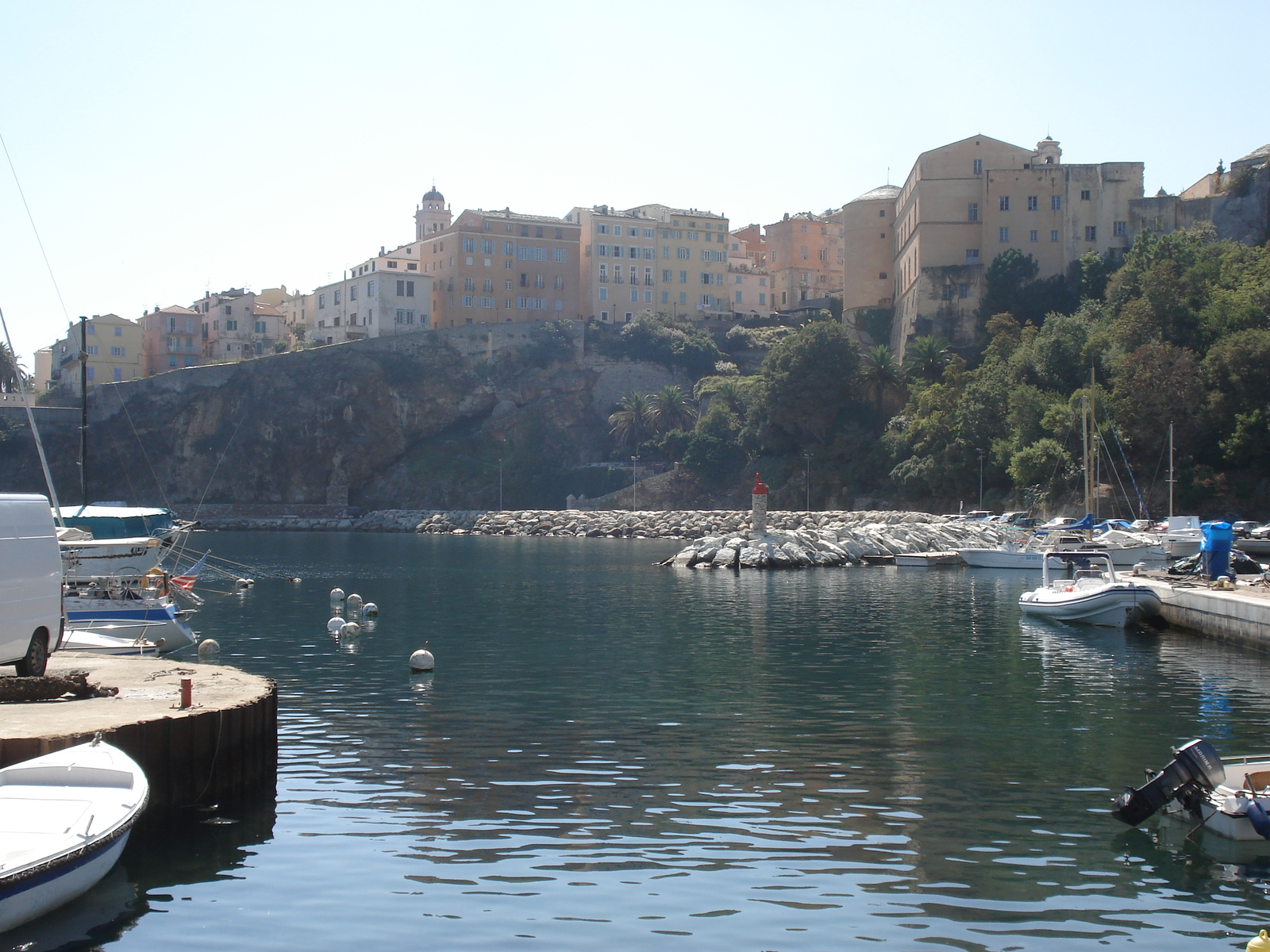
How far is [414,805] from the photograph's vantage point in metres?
14.0

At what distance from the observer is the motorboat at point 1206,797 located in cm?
1271

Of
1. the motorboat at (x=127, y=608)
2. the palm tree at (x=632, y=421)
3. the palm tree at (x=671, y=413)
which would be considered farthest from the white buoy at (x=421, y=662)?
the palm tree at (x=632, y=421)

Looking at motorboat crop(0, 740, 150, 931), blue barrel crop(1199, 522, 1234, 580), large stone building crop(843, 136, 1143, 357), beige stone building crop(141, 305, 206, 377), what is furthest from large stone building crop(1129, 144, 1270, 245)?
beige stone building crop(141, 305, 206, 377)

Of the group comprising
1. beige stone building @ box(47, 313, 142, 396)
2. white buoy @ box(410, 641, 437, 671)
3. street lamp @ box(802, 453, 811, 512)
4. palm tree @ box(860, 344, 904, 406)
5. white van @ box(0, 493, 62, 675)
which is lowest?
white buoy @ box(410, 641, 437, 671)

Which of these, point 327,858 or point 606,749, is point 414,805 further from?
point 606,749

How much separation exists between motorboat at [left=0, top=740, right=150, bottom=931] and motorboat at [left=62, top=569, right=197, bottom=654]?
17.8 meters

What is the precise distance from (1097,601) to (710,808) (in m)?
23.4

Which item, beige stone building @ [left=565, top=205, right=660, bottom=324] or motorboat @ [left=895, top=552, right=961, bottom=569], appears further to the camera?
beige stone building @ [left=565, top=205, right=660, bottom=324]

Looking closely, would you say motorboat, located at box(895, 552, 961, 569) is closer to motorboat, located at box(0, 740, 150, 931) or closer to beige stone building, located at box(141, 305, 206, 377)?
motorboat, located at box(0, 740, 150, 931)

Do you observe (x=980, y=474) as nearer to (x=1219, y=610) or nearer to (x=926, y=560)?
(x=926, y=560)

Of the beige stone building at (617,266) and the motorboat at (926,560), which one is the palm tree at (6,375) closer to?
the beige stone building at (617,266)

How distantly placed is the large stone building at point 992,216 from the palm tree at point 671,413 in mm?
25314

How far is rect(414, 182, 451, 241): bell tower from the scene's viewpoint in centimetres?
14650

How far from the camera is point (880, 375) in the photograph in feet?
307
